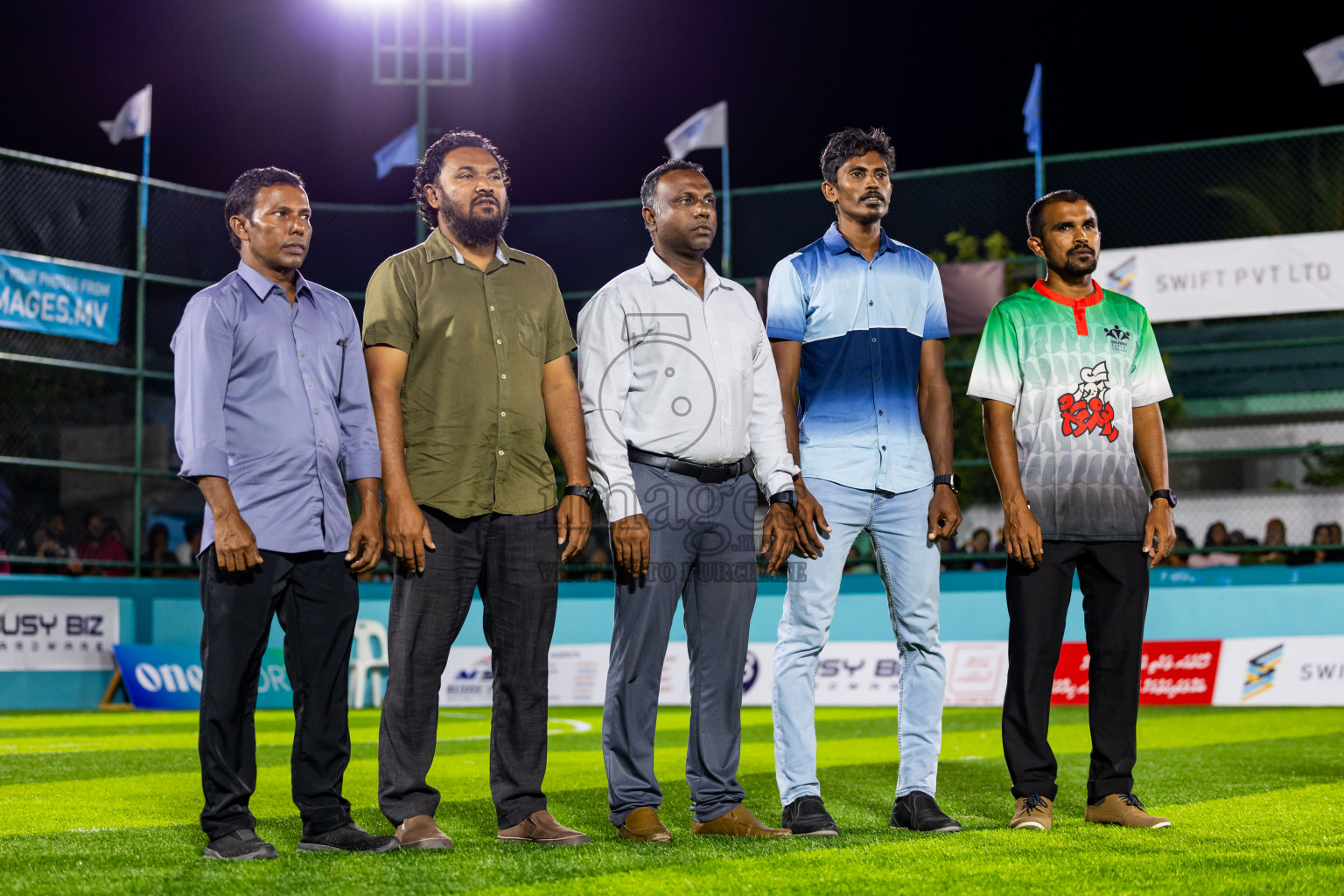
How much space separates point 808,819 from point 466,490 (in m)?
1.57

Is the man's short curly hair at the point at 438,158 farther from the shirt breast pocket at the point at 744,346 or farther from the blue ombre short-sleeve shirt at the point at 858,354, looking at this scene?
the blue ombre short-sleeve shirt at the point at 858,354

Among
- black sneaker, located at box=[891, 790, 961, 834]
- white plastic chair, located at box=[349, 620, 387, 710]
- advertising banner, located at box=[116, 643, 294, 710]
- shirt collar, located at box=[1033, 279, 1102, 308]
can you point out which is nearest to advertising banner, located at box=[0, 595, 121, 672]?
advertising banner, located at box=[116, 643, 294, 710]

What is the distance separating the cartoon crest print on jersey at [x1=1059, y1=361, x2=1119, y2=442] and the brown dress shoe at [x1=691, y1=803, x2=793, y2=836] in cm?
179

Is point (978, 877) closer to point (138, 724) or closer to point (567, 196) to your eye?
point (138, 724)

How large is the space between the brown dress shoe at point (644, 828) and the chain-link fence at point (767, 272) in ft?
32.2

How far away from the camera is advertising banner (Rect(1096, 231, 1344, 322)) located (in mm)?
12664

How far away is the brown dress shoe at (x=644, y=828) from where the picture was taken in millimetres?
4172

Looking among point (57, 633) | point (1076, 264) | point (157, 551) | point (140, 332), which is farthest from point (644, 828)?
point (140, 332)

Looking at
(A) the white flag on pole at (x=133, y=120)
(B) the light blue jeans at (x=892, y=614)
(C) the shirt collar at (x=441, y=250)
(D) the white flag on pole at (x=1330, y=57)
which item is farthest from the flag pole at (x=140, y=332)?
(D) the white flag on pole at (x=1330, y=57)

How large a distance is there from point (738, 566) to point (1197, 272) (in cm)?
1005

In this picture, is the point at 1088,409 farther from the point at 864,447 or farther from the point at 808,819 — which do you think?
the point at 808,819

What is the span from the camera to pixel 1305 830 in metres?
4.40

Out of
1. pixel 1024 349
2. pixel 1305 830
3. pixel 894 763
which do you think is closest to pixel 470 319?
pixel 1024 349

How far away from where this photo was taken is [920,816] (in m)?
4.45
